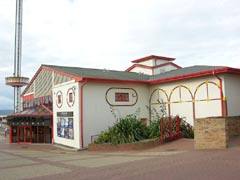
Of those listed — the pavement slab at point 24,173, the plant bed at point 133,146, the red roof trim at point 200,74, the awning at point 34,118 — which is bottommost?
the pavement slab at point 24,173

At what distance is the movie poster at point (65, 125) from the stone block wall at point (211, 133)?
1064 cm

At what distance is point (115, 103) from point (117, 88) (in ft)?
3.77

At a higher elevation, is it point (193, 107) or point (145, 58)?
point (145, 58)

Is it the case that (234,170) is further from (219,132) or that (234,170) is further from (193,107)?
(193,107)

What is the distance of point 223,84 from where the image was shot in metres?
17.7

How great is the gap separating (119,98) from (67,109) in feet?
13.5

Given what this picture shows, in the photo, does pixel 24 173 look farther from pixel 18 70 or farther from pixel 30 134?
pixel 18 70

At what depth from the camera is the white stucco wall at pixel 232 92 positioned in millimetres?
17906

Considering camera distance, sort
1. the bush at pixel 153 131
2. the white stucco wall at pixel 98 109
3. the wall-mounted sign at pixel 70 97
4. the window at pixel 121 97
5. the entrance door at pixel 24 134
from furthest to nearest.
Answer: the entrance door at pixel 24 134 < the window at pixel 121 97 < the wall-mounted sign at pixel 70 97 < the white stucco wall at pixel 98 109 < the bush at pixel 153 131

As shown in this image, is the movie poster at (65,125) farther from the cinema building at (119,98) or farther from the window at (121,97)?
the window at (121,97)

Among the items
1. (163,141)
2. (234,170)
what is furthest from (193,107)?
(234,170)

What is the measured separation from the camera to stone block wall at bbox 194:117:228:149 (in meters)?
12.8

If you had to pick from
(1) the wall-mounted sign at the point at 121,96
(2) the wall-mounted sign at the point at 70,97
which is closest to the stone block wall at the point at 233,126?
(1) the wall-mounted sign at the point at 121,96

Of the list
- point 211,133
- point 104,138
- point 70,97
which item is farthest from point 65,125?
point 211,133
